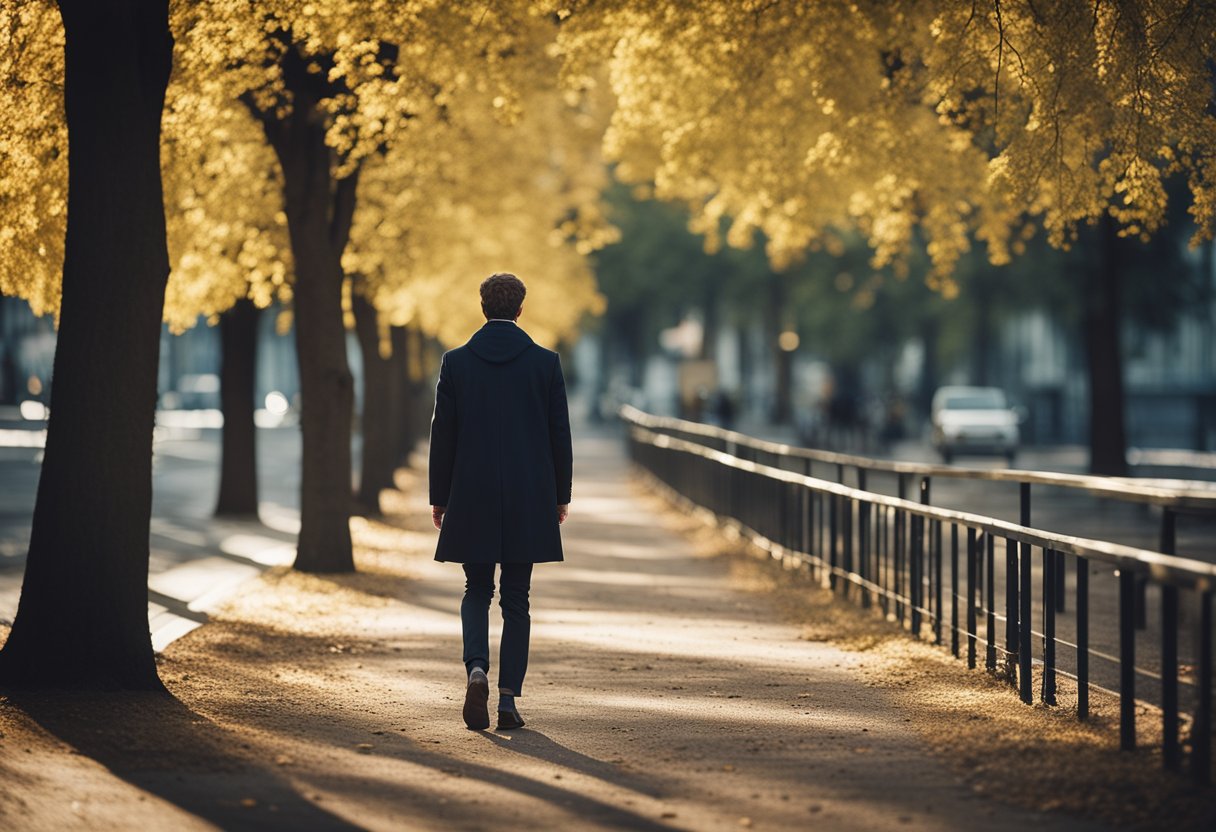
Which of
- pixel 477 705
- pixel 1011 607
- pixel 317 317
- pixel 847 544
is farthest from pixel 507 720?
pixel 317 317

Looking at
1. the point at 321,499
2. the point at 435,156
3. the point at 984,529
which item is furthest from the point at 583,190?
the point at 984,529

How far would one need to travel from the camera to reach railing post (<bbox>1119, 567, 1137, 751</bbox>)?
7.28m

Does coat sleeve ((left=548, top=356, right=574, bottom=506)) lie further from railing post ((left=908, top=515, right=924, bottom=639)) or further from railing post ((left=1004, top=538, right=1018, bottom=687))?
railing post ((left=908, top=515, right=924, bottom=639))

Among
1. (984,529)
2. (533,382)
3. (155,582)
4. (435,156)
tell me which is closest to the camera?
(533,382)

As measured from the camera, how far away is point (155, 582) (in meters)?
15.6

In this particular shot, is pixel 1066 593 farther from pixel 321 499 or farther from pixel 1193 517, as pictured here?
pixel 321 499

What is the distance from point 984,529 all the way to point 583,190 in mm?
24196

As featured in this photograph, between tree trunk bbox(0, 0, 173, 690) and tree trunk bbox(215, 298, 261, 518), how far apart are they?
1466cm

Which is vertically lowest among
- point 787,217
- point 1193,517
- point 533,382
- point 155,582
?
point 155,582

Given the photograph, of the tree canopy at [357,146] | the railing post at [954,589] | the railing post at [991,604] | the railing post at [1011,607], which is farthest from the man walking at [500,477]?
the tree canopy at [357,146]

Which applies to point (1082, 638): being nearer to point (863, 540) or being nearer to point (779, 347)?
point (863, 540)

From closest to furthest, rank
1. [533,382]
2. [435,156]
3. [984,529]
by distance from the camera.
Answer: [533,382], [984,529], [435,156]

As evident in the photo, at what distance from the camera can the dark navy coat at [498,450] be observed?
826 cm

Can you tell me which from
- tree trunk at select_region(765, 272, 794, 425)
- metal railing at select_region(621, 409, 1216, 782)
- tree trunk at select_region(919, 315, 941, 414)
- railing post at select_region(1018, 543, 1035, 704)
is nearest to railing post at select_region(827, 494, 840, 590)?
metal railing at select_region(621, 409, 1216, 782)
